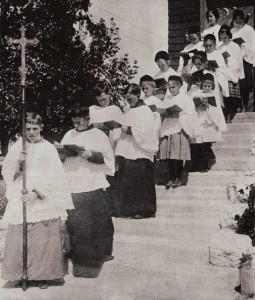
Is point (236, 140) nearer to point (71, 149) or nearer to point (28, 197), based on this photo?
point (71, 149)

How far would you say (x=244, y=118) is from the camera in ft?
31.3

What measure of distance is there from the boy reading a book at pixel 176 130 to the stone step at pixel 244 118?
2.09 metres

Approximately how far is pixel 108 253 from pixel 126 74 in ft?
64.6

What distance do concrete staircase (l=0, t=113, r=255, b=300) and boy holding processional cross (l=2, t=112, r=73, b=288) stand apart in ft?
0.86

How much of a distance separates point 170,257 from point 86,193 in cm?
119

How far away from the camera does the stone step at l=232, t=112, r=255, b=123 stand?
9447 mm

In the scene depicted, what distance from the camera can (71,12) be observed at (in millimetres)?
22078

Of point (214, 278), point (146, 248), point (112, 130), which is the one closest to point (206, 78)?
point (112, 130)

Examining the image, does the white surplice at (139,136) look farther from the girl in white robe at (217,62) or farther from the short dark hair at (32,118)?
the girl in white robe at (217,62)

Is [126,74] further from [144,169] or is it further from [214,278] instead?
[214,278]

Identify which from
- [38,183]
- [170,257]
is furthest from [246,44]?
[38,183]

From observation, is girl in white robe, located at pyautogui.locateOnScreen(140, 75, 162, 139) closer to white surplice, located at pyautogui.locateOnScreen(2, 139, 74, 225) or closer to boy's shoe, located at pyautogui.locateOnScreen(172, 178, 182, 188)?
boy's shoe, located at pyautogui.locateOnScreen(172, 178, 182, 188)

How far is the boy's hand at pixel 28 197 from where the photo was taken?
4975mm

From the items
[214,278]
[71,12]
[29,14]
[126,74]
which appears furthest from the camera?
[126,74]
